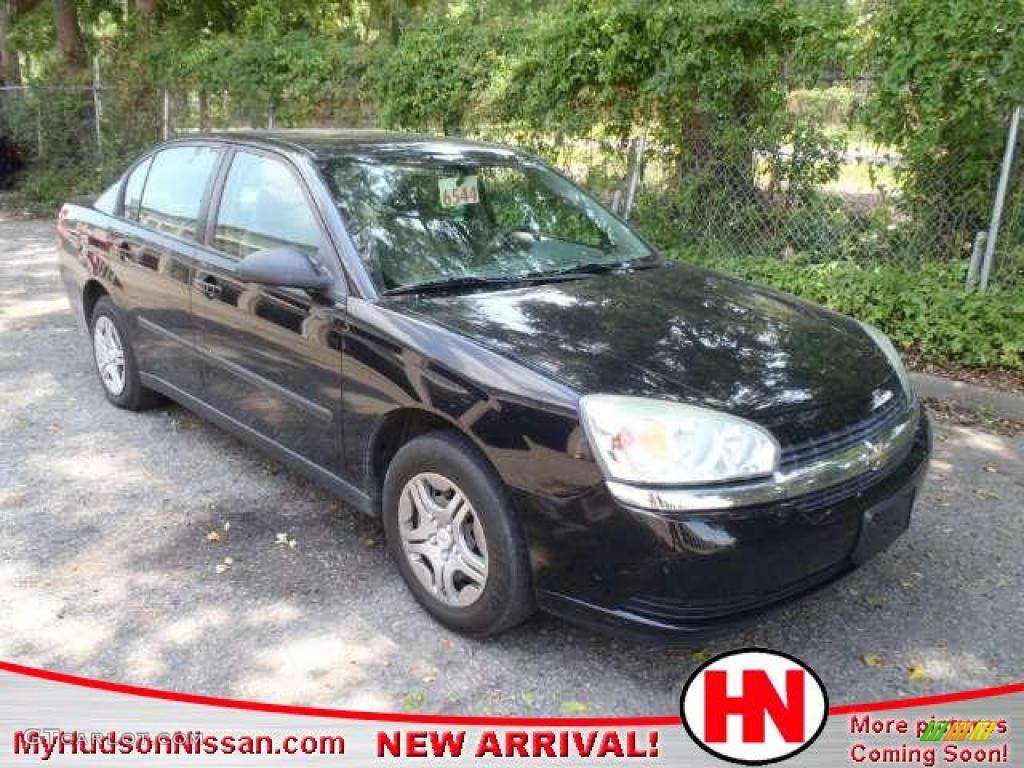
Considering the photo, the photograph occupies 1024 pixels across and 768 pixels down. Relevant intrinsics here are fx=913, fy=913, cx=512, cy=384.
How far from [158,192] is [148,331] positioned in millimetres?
724

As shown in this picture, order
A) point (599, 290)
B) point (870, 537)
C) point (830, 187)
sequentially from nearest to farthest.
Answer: point (870, 537), point (599, 290), point (830, 187)

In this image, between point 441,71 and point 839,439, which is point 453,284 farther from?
point 441,71

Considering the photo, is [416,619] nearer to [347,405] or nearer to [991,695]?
[347,405]

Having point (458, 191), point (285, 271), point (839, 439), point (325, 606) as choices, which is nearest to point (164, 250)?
point (285, 271)

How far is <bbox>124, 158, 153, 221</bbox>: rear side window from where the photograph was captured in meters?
4.89

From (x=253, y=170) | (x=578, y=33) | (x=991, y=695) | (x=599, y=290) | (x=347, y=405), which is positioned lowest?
(x=991, y=695)

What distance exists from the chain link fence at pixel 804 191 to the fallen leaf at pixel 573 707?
453 centimetres

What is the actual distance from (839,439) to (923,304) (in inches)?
145

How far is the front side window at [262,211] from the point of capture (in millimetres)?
3604

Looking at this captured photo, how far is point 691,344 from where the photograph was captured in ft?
10.0

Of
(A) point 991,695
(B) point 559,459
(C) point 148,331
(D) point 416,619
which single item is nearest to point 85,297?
(C) point 148,331

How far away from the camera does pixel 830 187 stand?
6.66m

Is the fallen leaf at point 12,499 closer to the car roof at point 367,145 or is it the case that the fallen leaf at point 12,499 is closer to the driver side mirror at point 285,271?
the driver side mirror at point 285,271

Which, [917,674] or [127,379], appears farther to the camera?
[127,379]
